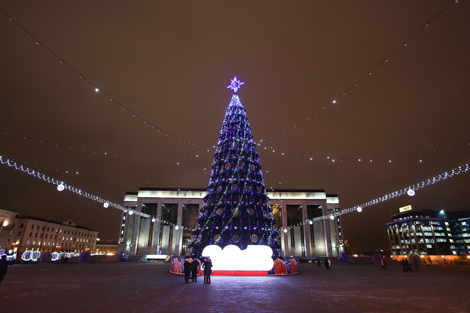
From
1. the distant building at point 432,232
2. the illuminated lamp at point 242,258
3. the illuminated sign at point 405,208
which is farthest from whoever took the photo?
the illuminated sign at point 405,208

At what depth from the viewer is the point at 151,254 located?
50.2 meters

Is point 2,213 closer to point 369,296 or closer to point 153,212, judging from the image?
point 153,212

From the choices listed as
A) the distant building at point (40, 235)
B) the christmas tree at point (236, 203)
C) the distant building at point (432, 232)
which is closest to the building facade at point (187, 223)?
the distant building at point (40, 235)

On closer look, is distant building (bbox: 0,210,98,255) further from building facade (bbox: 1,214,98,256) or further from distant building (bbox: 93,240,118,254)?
distant building (bbox: 93,240,118,254)

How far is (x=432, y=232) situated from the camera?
119 meters

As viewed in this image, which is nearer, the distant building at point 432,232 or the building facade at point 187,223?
the building facade at point 187,223

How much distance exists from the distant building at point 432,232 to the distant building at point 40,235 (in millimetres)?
138305

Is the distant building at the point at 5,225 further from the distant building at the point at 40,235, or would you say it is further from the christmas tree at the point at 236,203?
the christmas tree at the point at 236,203

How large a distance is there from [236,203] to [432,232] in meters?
137

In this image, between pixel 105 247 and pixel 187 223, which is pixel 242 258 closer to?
pixel 187 223

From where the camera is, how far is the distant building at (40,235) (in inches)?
2640

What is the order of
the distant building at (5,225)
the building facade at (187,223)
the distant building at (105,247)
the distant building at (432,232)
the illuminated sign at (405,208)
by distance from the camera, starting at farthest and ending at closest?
the distant building at (105,247), the illuminated sign at (405,208), the distant building at (432,232), the distant building at (5,225), the building facade at (187,223)

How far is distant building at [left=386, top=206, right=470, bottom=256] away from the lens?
117938 millimetres

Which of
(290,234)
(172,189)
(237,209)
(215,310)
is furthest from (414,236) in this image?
(215,310)
